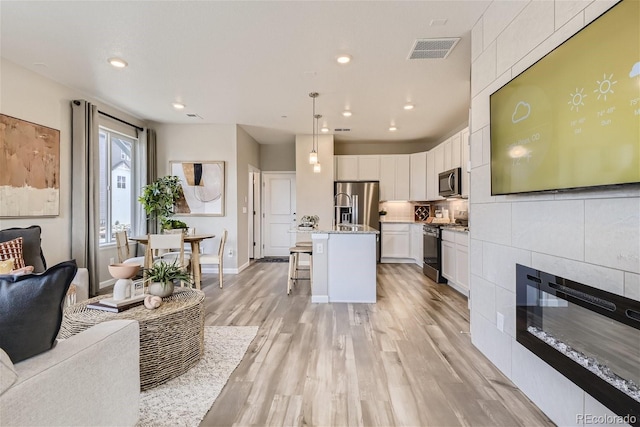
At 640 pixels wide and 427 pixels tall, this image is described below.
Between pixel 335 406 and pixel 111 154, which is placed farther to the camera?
pixel 111 154

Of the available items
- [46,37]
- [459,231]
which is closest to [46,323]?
[46,37]

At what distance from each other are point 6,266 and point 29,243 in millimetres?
560

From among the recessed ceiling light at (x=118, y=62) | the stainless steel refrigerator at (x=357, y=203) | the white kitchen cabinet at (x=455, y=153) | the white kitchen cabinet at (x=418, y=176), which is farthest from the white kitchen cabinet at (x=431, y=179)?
the recessed ceiling light at (x=118, y=62)

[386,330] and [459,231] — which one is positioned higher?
[459,231]

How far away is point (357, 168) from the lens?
6750mm

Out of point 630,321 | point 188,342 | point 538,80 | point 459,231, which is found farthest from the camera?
point 459,231

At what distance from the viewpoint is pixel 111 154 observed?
15.9 ft

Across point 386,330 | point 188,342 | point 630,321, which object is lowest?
point 386,330

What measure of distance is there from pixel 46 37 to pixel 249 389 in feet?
11.7

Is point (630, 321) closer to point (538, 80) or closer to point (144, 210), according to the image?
point (538, 80)

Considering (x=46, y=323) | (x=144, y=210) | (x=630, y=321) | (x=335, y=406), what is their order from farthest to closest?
(x=144, y=210) < (x=335, y=406) < (x=630, y=321) < (x=46, y=323)

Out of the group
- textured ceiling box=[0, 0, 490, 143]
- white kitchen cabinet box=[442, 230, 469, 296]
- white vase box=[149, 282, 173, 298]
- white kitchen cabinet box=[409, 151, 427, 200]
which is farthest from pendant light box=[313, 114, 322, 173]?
white vase box=[149, 282, 173, 298]

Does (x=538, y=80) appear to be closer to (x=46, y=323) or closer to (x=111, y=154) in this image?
(x=46, y=323)

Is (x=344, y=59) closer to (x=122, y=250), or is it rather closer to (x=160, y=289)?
(x=160, y=289)
